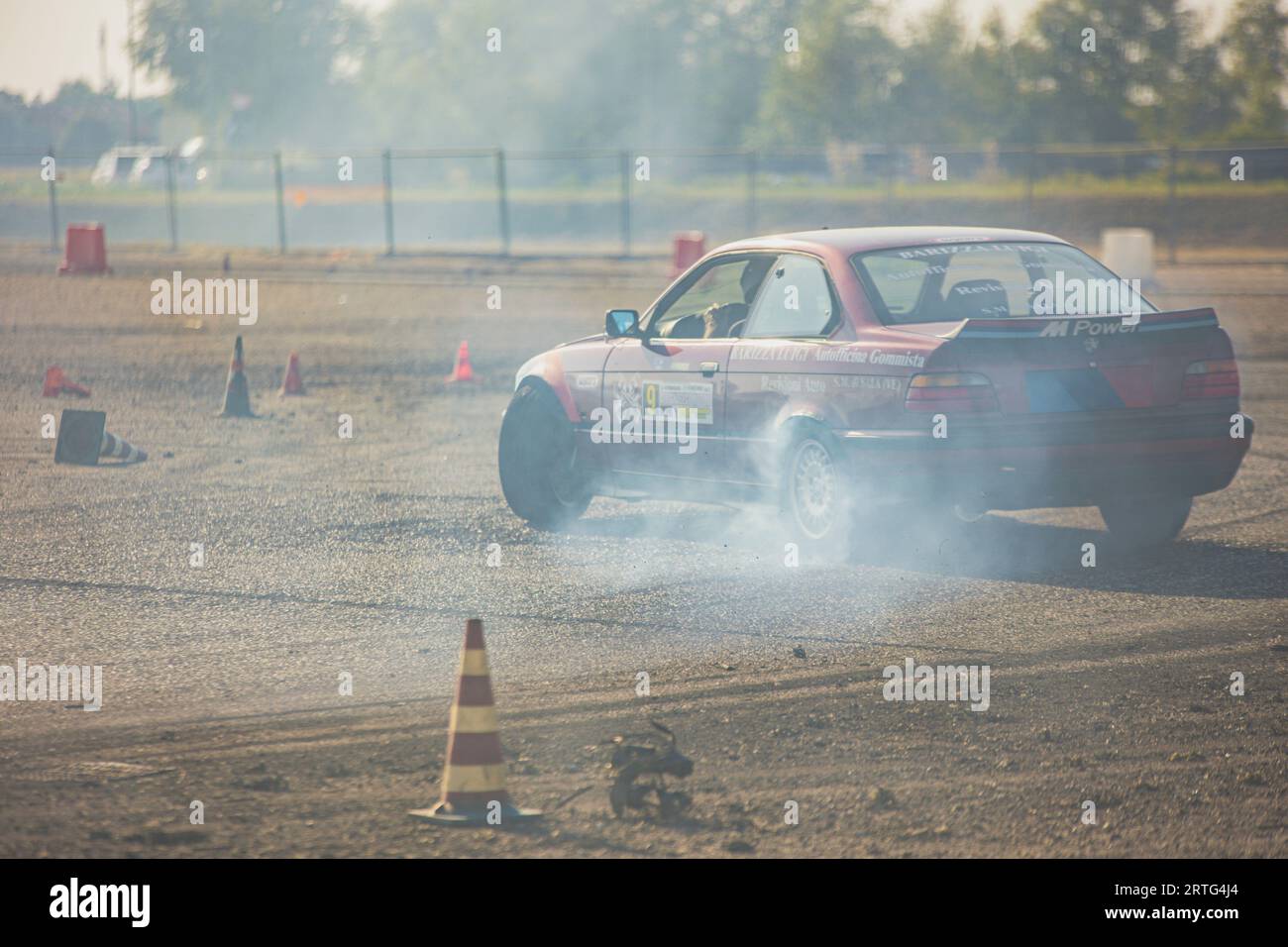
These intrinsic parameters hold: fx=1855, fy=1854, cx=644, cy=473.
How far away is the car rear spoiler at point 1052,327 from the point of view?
27.9 feet

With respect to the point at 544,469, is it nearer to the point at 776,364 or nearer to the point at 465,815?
the point at 776,364

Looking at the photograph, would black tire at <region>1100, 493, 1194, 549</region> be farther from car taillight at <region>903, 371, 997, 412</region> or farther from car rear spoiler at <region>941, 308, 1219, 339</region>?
car taillight at <region>903, 371, 997, 412</region>

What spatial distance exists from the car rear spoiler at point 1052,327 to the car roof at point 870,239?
818 millimetres

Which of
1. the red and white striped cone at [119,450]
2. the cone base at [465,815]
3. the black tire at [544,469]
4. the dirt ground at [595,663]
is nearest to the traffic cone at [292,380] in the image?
the dirt ground at [595,663]

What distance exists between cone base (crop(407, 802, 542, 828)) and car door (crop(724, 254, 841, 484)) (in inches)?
163

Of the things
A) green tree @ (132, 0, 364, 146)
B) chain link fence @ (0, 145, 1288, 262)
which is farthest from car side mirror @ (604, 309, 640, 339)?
green tree @ (132, 0, 364, 146)

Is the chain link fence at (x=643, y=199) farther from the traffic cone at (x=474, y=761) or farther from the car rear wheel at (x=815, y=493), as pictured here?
the traffic cone at (x=474, y=761)

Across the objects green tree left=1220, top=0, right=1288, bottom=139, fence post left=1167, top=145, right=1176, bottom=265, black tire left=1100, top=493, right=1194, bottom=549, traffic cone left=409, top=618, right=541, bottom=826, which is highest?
green tree left=1220, top=0, right=1288, bottom=139

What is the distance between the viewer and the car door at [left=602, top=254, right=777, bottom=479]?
31.7 feet

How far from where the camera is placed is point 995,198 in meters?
45.9

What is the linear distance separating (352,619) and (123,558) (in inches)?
76.3

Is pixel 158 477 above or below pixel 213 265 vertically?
below
